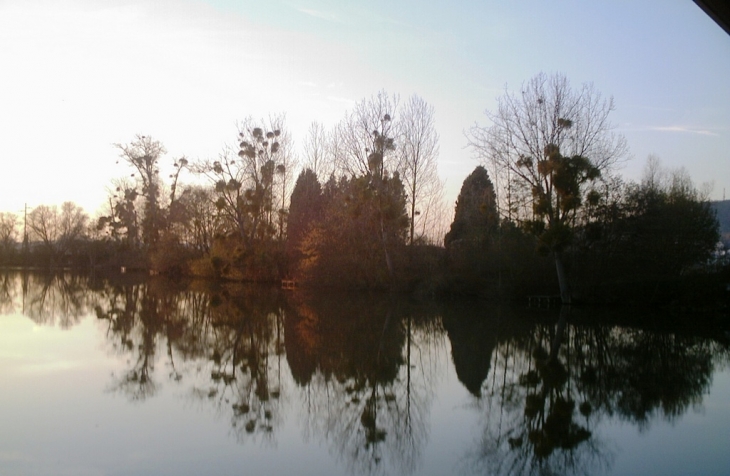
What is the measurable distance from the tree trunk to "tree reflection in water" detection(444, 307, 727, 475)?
6.26m

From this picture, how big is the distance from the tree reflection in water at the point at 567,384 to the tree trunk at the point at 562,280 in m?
6.26

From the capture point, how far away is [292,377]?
10.2m

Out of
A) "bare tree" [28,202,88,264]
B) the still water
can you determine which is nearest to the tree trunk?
the still water

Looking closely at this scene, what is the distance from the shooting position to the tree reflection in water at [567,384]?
6555 mm

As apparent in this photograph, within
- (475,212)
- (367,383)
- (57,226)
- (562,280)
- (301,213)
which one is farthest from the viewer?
(57,226)

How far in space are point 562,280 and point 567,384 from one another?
14.7 m

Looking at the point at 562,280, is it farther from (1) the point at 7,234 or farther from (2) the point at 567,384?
(1) the point at 7,234

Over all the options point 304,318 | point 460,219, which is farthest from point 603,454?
point 460,219

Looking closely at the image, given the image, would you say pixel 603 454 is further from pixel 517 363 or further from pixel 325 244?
pixel 325 244

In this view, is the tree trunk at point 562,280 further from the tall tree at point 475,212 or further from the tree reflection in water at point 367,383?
the tree reflection in water at point 367,383

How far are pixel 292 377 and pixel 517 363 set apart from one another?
452cm

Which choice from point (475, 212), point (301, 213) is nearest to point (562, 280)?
point (475, 212)

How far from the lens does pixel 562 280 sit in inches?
940

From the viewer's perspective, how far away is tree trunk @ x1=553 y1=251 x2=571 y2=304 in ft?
77.3
